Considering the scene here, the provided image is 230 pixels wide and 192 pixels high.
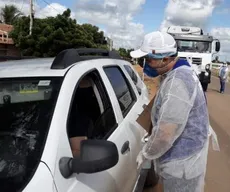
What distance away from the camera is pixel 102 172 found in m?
2.41

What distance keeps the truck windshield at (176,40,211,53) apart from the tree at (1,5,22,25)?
99.1 ft

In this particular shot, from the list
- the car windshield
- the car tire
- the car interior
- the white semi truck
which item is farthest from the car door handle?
the white semi truck

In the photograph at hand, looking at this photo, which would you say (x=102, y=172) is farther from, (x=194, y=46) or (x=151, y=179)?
(x=194, y=46)

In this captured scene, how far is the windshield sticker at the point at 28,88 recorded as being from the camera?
243cm

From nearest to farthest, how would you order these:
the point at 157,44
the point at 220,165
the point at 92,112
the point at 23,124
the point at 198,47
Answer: the point at 23,124, the point at 157,44, the point at 92,112, the point at 220,165, the point at 198,47

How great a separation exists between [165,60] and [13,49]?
32.3 meters

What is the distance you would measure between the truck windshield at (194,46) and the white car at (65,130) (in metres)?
15.7

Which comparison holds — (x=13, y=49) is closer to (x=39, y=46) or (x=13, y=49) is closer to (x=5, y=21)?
(x=39, y=46)

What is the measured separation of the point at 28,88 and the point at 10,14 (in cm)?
4534

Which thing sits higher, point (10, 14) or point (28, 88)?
point (10, 14)

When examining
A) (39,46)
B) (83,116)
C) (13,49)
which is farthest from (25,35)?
(83,116)

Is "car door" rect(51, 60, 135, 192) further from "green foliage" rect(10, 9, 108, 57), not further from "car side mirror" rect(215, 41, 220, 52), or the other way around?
"green foliage" rect(10, 9, 108, 57)

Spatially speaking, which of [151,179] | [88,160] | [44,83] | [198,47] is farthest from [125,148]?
[198,47]

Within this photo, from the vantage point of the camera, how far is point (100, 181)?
7.71ft
